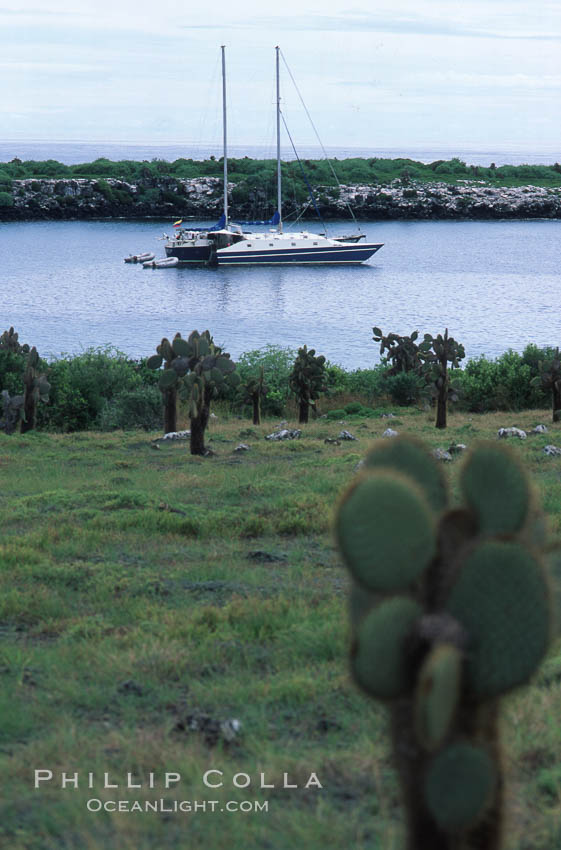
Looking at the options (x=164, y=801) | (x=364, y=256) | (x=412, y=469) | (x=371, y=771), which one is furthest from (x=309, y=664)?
(x=364, y=256)

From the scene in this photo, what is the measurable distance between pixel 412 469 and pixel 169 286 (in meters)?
76.4

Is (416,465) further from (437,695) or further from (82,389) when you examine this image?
(82,389)

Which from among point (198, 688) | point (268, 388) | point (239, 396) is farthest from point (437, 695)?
point (239, 396)

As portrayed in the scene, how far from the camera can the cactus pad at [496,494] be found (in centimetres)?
298

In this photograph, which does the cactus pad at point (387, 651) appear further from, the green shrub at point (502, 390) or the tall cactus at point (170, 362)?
the green shrub at point (502, 390)

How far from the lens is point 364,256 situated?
87.1 m

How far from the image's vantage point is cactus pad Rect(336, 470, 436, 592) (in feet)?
8.69

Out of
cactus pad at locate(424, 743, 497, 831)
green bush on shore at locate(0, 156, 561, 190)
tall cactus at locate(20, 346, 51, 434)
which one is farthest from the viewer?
green bush on shore at locate(0, 156, 561, 190)

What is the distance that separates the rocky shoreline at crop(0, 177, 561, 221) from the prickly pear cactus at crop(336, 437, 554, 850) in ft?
399

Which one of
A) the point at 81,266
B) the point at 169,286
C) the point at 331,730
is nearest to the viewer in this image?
the point at 331,730

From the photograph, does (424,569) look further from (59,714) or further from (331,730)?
(59,714)

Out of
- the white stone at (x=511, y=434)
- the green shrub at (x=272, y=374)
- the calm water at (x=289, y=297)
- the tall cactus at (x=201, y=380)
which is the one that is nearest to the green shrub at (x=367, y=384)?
the green shrub at (x=272, y=374)

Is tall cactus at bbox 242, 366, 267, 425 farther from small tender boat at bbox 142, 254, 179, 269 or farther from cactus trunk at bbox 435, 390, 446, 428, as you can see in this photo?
small tender boat at bbox 142, 254, 179, 269

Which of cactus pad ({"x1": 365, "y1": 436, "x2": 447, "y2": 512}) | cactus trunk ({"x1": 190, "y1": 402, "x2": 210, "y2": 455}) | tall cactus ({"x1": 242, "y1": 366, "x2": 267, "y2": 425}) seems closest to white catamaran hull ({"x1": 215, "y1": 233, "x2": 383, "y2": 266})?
tall cactus ({"x1": 242, "y1": 366, "x2": 267, "y2": 425})
